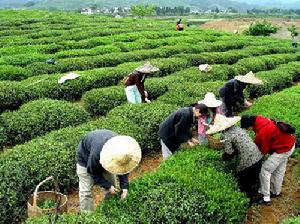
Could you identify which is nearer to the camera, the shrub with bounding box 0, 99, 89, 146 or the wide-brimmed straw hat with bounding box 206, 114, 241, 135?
the wide-brimmed straw hat with bounding box 206, 114, 241, 135

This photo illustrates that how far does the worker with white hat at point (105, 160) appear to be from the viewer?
555 cm

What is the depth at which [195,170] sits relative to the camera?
7281mm

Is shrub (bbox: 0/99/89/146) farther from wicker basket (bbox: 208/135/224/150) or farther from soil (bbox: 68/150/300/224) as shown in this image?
wicker basket (bbox: 208/135/224/150)

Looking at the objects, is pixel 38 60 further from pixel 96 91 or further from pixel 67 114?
pixel 67 114

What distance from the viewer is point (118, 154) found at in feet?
18.0

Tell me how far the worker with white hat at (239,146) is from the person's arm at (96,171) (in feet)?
6.62

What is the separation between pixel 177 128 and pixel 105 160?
2166 millimetres

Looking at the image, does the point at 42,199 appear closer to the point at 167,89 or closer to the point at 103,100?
the point at 103,100

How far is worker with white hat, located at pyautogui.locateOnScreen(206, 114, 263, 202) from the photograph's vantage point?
6953 mm

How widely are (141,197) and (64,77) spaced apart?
8.03 metres

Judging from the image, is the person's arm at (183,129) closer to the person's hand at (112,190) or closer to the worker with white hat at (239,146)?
the worker with white hat at (239,146)

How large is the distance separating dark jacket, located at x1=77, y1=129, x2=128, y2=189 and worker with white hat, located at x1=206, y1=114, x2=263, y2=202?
1.88m

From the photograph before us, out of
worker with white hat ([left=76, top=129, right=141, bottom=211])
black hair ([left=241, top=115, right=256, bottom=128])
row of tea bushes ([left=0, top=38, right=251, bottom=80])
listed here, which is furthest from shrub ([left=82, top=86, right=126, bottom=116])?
black hair ([left=241, top=115, right=256, bottom=128])

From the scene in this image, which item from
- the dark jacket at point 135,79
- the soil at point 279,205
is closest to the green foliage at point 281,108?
the soil at point 279,205
